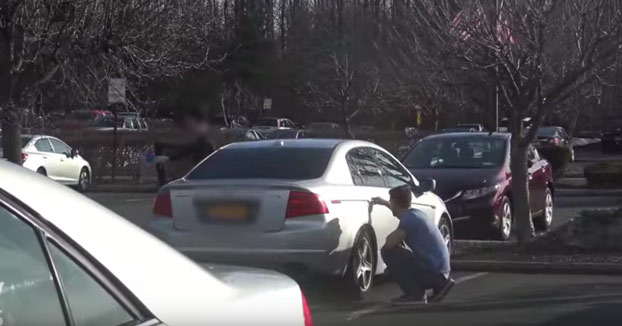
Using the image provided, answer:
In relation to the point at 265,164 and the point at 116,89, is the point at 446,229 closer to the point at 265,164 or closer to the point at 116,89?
the point at 265,164

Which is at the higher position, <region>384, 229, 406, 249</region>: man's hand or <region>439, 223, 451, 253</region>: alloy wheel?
<region>384, 229, 406, 249</region>: man's hand

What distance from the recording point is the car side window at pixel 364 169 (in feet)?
33.8

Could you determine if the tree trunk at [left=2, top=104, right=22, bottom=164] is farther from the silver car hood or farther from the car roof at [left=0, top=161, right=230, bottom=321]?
the car roof at [left=0, top=161, right=230, bottom=321]

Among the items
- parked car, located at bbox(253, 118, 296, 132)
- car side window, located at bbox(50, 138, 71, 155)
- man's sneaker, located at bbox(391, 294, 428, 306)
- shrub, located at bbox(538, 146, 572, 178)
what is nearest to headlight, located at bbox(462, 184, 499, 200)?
man's sneaker, located at bbox(391, 294, 428, 306)

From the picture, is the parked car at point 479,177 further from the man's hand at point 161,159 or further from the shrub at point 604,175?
the shrub at point 604,175

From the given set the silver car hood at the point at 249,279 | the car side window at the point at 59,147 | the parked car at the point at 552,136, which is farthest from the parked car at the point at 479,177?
the parked car at the point at 552,136

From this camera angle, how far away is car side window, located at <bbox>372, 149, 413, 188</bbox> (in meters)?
10.9

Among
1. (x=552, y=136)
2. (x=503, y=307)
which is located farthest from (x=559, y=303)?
(x=552, y=136)

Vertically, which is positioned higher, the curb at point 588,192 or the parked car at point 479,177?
the parked car at point 479,177

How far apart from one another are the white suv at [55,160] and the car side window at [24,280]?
21.9 meters

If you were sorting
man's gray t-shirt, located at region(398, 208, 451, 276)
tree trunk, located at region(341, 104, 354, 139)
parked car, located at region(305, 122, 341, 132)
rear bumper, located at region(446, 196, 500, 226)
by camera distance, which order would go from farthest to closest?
parked car, located at region(305, 122, 341, 132)
tree trunk, located at region(341, 104, 354, 139)
rear bumper, located at region(446, 196, 500, 226)
man's gray t-shirt, located at region(398, 208, 451, 276)

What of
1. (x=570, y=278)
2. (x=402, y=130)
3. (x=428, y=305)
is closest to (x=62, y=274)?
(x=428, y=305)

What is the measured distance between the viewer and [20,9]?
10.2 m

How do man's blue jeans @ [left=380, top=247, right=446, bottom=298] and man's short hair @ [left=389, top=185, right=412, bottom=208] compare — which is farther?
man's short hair @ [left=389, top=185, right=412, bottom=208]
